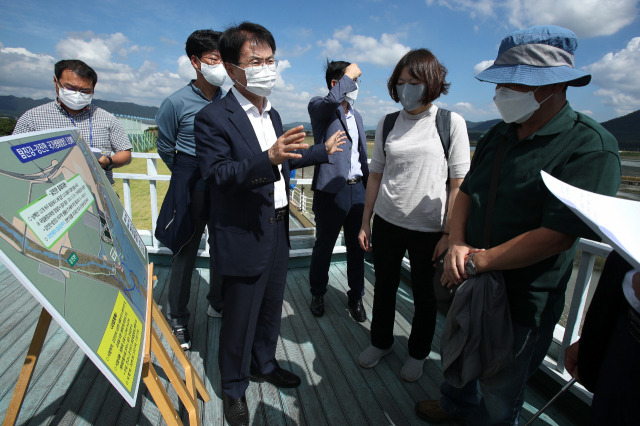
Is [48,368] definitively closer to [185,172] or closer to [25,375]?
[25,375]

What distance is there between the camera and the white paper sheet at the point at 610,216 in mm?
701

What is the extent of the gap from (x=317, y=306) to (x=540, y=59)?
226 centimetres

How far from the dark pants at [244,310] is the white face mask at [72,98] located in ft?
5.83

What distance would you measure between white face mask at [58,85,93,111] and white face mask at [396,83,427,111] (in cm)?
219

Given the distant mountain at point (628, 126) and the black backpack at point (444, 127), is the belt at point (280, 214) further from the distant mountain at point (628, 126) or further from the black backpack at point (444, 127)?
the distant mountain at point (628, 126)

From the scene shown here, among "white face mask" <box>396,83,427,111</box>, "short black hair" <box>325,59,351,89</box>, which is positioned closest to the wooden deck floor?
"white face mask" <box>396,83,427,111</box>

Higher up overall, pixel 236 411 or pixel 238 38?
pixel 238 38

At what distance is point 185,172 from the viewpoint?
2.22 meters

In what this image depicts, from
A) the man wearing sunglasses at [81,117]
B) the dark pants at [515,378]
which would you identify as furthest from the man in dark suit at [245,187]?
the man wearing sunglasses at [81,117]

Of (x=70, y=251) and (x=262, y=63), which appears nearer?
(x=70, y=251)

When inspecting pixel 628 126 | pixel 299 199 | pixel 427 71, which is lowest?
pixel 299 199

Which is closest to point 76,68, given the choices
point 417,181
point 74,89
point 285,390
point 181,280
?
point 74,89

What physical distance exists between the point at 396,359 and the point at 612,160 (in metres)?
1.76

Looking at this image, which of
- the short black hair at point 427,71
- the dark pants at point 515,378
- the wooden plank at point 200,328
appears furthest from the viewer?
the wooden plank at point 200,328
